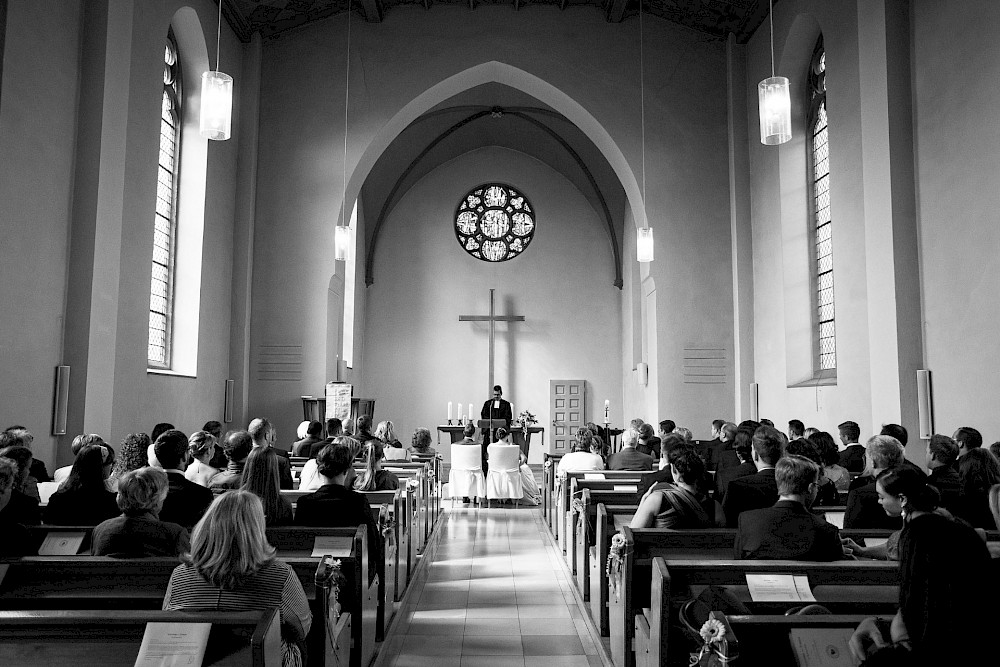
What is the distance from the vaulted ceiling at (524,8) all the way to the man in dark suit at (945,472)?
7.60 metres

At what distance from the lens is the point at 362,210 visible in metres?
15.6

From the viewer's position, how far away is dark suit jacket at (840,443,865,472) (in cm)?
614

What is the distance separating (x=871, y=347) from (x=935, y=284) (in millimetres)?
849

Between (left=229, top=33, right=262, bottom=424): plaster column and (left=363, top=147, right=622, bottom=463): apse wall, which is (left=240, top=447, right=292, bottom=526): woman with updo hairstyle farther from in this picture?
(left=363, top=147, right=622, bottom=463): apse wall

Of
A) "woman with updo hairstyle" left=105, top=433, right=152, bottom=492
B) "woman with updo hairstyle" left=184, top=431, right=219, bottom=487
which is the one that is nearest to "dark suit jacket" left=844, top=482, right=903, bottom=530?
"woman with updo hairstyle" left=184, top=431, right=219, bottom=487

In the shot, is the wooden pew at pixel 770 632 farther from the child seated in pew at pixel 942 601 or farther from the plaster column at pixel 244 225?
the plaster column at pixel 244 225

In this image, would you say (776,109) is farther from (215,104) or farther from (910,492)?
(910,492)

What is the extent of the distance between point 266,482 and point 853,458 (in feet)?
14.8

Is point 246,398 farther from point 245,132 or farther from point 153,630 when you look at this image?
point 153,630

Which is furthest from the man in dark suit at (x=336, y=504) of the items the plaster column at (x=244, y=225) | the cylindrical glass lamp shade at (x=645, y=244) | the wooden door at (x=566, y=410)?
the wooden door at (x=566, y=410)

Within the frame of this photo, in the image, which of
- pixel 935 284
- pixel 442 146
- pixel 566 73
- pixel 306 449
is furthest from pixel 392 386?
pixel 935 284

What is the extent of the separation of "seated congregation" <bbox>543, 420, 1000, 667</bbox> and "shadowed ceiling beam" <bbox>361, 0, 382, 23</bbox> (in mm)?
8087

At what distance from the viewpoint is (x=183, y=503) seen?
12.7ft

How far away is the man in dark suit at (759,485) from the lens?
4.01 meters
